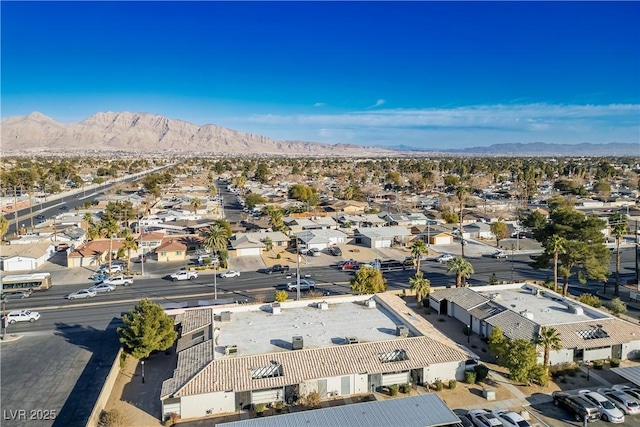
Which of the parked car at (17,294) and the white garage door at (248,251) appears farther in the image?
the white garage door at (248,251)

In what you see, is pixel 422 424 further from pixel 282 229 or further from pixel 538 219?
pixel 538 219

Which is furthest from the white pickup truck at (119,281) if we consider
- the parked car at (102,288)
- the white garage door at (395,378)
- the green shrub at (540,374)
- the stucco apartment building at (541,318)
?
the green shrub at (540,374)

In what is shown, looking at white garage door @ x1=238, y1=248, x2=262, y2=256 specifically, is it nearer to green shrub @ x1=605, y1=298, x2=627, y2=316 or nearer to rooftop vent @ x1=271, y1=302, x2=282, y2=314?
rooftop vent @ x1=271, y1=302, x2=282, y2=314

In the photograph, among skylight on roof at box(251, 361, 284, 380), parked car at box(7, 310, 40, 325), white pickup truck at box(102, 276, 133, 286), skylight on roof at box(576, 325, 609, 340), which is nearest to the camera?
skylight on roof at box(251, 361, 284, 380)

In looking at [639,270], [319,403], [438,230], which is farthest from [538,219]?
[319,403]

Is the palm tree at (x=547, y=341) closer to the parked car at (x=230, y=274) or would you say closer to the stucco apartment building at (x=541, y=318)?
the stucco apartment building at (x=541, y=318)

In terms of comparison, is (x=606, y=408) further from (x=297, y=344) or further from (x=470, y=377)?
(x=297, y=344)

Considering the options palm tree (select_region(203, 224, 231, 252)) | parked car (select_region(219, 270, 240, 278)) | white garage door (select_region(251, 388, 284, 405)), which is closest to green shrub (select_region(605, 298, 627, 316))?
white garage door (select_region(251, 388, 284, 405))
